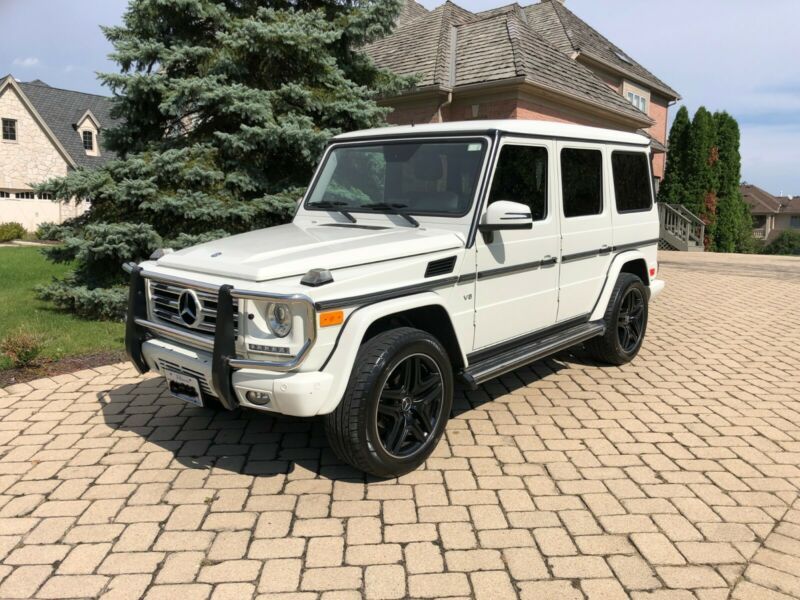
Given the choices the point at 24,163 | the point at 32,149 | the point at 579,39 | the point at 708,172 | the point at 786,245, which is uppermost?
the point at 579,39

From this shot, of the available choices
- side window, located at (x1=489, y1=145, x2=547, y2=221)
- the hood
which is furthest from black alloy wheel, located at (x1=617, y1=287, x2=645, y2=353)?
the hood

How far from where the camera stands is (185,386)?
384 centimetres

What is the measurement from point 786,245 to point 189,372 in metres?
45.1

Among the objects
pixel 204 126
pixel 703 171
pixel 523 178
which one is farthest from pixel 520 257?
pixel 703 171

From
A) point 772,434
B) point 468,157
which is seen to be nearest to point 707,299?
point 772,434

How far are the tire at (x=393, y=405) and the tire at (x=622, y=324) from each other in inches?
97.1

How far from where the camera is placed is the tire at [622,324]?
5859mm

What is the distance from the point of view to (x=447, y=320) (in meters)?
4.07

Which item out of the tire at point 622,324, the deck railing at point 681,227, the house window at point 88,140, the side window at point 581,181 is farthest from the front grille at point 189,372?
the house window at point 88,140

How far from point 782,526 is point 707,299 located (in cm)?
803

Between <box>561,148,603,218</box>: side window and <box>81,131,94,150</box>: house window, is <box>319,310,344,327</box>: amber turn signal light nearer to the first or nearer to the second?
<box>561,148,603,218</box>: side window

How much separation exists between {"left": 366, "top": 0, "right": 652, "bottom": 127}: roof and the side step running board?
9879 mm

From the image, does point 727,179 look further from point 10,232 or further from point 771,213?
point 771,213

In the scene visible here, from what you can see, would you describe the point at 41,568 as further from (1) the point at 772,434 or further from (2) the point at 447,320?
(1) the point at 772,434
